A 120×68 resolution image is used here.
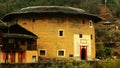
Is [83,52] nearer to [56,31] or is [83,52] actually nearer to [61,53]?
[61,53]

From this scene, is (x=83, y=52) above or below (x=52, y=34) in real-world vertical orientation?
below

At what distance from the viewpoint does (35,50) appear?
42.0 m

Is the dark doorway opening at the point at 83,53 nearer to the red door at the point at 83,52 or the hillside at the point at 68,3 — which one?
the red door at the point at 83,52

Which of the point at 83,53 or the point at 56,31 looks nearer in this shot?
the point at 56,31

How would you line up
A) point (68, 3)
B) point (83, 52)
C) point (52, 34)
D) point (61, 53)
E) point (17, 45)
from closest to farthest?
point (17, 45)
point (61, 53)
point (52, 34)
point (83, 52)
point (68, 3)

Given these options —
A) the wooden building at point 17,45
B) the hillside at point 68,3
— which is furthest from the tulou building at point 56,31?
the hillside at point 68,3

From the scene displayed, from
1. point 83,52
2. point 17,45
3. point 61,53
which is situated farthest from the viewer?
point 83,52

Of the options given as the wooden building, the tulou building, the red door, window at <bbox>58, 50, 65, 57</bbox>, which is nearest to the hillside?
the tulou building

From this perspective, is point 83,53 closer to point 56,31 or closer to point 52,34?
point 56,31

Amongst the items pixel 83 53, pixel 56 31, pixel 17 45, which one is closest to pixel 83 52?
pixel 83 53

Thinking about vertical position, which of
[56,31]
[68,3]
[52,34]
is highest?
[68,3]

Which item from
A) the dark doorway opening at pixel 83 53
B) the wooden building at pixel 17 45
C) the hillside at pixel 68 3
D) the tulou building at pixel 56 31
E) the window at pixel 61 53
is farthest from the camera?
the hillside at pixel 68 3

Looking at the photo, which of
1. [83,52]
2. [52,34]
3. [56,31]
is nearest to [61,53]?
[52,34]

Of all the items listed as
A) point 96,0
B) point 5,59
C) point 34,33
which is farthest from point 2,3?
point 5,59
